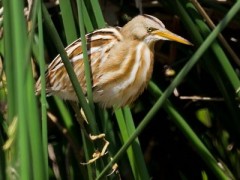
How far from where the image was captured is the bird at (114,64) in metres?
1.53

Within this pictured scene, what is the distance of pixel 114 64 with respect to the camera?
1.54m

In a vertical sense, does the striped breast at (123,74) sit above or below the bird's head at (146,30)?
below

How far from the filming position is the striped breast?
153cm

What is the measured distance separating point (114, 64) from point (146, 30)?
0.34 ft

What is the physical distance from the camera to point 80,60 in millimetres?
1561

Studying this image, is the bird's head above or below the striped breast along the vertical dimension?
above

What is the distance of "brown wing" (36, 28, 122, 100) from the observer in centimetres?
153

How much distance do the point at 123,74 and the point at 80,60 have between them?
0.35 ft

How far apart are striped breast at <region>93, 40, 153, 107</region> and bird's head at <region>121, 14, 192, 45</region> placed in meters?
0.02

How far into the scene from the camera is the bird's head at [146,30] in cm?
149

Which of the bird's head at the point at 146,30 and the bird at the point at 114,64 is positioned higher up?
the bird's head at the point at 146,30

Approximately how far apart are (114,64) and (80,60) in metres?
0.08

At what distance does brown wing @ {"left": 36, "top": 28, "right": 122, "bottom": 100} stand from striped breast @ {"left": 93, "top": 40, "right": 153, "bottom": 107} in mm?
16

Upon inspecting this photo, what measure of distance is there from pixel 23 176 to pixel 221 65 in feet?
2.48
